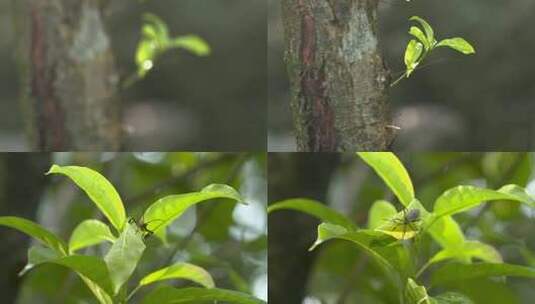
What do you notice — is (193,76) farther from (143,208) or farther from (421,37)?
(421,37)

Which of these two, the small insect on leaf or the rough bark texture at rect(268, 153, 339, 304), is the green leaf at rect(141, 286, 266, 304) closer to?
the small insect on leaf

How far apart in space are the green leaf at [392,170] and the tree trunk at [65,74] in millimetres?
658

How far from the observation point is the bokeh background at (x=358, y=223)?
1.43 meters

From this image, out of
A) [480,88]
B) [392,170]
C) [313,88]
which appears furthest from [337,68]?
[480,88]

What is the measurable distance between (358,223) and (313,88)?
0.62 meters

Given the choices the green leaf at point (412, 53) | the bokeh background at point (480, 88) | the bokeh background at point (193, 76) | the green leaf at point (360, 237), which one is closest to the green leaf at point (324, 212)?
the green leaf at point (360, 237)

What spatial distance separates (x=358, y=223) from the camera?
60.6 inches

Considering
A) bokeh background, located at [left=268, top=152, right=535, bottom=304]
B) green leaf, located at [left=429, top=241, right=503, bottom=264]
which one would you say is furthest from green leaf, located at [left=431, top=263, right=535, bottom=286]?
bokeh background, located at [left=268, top=152, right=535, bottom=304]

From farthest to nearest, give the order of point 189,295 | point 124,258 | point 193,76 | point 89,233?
point 193,76 → point 89,233 → point 189,295 → point 124,258

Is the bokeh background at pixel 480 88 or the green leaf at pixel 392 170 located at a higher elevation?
the green leaf at pixel 392 170

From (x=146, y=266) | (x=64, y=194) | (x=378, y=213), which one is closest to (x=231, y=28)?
(x=64, y=194)

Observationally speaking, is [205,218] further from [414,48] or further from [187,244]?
[414,48]

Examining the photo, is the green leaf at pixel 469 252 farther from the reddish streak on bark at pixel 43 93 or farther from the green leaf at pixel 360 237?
the reddish streak on bark at pixel 43 93

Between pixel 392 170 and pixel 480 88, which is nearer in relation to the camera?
pixel 392 170
